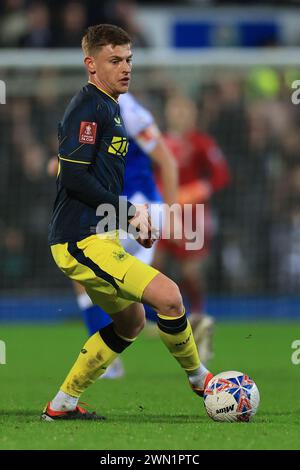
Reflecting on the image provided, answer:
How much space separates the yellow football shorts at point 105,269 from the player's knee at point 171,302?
0.11m

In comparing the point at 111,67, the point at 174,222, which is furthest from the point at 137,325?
the point at 174,222

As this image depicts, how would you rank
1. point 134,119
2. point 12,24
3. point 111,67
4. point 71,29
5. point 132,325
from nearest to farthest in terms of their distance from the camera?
point 111,67 < point 132,325 < point 134,119 < point 71,29 < point 12,24

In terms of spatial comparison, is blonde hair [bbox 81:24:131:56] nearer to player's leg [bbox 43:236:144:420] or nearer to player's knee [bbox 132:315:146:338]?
player's leg [bbox 43:236:144:420]

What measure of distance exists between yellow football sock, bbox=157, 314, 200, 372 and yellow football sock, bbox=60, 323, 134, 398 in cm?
35

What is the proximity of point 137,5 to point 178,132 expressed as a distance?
410 cm

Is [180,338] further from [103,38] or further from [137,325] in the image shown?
[103,38]

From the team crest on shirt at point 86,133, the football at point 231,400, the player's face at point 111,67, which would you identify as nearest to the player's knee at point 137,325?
the football at point 231,400

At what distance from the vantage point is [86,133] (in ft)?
20.3

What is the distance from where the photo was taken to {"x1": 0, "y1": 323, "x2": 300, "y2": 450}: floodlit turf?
5.52m

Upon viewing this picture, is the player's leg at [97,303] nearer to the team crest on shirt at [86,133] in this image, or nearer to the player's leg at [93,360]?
the player's leg at [93,360]

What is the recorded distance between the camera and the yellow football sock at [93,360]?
646cm

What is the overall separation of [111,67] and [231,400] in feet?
6.20

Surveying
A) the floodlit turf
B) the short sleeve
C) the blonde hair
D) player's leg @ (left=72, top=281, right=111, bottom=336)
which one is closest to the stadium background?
the floodlit turf

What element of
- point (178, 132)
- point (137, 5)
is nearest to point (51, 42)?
point (137, 5)
